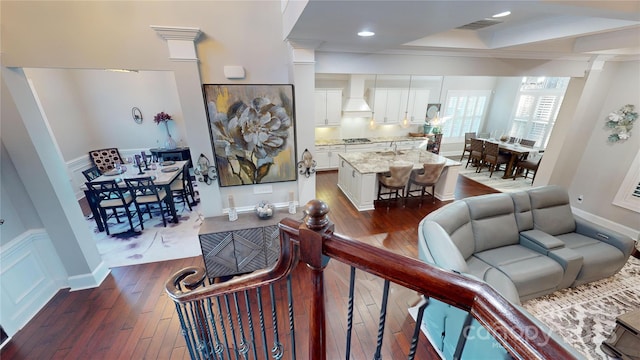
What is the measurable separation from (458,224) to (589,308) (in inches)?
69.0

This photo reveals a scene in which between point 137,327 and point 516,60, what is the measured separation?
6622 mm

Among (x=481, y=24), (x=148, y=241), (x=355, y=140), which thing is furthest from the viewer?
(x=355, y=140)

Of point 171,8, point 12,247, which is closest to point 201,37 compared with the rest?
point 171,8

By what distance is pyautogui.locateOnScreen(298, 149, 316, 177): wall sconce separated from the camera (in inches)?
122

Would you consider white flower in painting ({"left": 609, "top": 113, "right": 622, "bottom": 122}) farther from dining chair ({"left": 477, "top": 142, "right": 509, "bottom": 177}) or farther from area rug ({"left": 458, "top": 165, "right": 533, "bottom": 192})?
dining chair ({"left": 477, "top": 142, "right": 509, "bottom": 177})

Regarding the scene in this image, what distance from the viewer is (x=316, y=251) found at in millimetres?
713

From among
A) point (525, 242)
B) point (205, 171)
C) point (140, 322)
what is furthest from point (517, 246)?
point (140, 322)

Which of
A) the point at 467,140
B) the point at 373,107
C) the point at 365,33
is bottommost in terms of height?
the point at 467,140

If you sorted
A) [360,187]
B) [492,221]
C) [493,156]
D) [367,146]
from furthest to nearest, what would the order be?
[367,146]
[493,156]
[360,187]
[492,221]

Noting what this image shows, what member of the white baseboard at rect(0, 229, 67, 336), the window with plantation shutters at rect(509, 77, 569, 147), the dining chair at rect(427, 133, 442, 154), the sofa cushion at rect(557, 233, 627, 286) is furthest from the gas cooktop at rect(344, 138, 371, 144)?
the white baseboard at rect(0, 229, 67, 336)

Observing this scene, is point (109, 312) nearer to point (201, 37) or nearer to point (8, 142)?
point (8, 142)

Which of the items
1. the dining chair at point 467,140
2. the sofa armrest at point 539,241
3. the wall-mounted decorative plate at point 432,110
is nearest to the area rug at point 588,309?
the sofa armrest at point 539,241

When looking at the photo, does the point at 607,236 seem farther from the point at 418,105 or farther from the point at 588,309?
the point at 418,105

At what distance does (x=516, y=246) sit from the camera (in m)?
3.04
